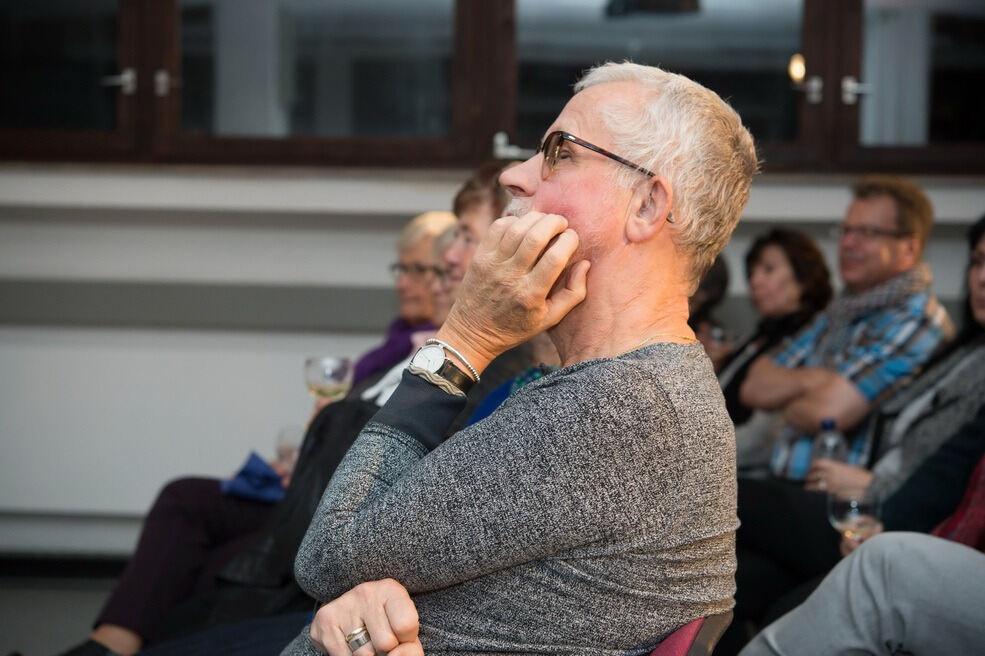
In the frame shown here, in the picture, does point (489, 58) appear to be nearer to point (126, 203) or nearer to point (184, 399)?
point (126, 203)

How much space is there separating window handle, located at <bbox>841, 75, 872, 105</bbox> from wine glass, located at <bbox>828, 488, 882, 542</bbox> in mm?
1942

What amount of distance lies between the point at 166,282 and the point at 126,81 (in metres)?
0.74

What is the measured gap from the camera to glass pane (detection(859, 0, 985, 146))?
408 centimetres

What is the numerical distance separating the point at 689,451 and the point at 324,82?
3.28 metres

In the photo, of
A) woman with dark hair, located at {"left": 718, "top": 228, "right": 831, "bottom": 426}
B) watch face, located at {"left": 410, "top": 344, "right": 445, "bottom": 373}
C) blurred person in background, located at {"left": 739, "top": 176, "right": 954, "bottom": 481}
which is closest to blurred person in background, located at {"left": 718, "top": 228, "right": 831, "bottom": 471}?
woman with dark hair, located at {"left": 718, "top": 228, "right": 831, "bottom": 426}

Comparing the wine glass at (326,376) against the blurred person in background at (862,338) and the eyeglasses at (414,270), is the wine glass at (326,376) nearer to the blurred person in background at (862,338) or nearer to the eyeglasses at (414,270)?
the eyeglasses at (414,270)

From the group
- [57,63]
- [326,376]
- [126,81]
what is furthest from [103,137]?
[326,376]

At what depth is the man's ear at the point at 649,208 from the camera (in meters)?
1.34

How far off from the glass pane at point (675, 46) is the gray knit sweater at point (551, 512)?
2975 millimetres

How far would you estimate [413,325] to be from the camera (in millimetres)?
3473

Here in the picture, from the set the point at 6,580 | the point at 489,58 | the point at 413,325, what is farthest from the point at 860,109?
the point at 6,580

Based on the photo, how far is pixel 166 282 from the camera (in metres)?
4.41

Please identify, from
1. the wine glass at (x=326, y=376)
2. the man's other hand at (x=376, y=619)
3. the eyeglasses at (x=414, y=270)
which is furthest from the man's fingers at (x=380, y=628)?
the eyeglasses at (x=414, y=270)

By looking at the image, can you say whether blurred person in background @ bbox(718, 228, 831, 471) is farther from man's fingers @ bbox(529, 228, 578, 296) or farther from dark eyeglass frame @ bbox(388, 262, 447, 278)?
man's fingers @ bbox(529, 228, 578, 296)
